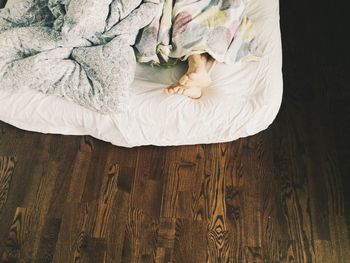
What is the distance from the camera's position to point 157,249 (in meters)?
1.12

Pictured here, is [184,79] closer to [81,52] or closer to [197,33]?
[197,33]

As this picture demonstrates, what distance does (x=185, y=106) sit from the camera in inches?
40.9

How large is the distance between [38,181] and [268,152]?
83 cm

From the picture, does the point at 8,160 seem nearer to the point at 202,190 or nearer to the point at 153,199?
the point at 153,199

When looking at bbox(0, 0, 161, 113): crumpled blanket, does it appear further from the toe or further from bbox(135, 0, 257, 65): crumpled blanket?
the toe

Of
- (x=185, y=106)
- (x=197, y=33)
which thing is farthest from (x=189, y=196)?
(x=197, y=33)

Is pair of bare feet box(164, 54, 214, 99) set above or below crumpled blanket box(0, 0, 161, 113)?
below

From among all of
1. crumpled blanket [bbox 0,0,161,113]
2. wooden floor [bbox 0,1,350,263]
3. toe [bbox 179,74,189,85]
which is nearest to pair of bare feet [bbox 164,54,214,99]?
toe [bbox 179,74,189,85]

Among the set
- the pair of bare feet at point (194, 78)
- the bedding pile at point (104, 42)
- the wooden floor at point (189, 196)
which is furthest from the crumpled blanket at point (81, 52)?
the wooden floor at point (189, 196)

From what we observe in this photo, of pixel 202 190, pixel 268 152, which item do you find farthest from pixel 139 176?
pixel 268 152

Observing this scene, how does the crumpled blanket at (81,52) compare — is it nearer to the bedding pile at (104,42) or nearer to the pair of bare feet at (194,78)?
the bedding pile at (104,42)

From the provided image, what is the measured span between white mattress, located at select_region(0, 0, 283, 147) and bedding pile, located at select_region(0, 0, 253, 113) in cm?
5

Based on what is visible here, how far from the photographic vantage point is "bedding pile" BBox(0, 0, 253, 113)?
3.22ft

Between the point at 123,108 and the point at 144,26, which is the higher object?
the point at 144,26
